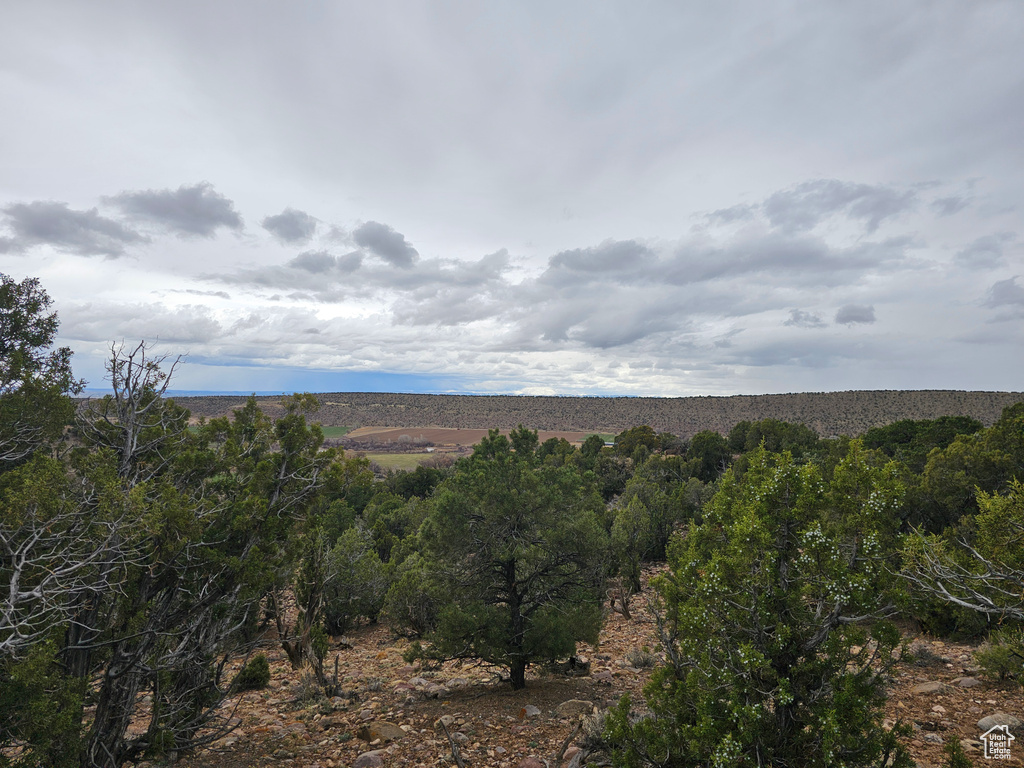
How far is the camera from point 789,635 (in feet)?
18.3

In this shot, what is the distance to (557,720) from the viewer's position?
33.4 feet

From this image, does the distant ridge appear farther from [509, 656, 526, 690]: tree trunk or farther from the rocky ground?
[509, 656, 526, 690]: tree trunk

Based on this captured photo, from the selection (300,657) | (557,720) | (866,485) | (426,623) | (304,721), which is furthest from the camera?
(426,623)

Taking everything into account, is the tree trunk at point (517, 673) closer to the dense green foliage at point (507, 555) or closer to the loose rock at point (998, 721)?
the dense green foliage at point (507, 555)

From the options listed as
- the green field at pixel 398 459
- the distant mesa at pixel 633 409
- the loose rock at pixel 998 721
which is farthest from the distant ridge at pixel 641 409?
the loose rock at pixel 998 721

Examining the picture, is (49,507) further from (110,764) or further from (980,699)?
(980,699)

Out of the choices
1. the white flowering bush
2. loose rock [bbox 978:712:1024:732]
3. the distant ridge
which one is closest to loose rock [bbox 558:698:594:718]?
the white flowering bush

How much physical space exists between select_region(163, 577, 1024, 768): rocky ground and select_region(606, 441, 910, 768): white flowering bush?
3.35m

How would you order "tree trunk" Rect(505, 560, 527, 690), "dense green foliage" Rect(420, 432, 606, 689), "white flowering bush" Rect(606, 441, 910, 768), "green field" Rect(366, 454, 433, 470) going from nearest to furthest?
"white flowering bush" Rect(606, 441, 910, 768)
"dense green foliage" Rect(420, 432, 606, 689)
"tree trunk" Rect(505, 560, 527, 690)
"green field" Rect(366, 454, 433, 470)

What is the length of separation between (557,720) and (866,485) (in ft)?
26.1

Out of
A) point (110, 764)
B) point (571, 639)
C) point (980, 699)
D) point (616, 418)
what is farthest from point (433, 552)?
point (616, 418)

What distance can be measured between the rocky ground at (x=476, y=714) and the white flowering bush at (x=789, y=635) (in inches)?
132

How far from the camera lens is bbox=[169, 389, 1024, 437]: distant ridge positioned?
72250mm

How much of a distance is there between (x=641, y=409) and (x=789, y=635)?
3928 inches
